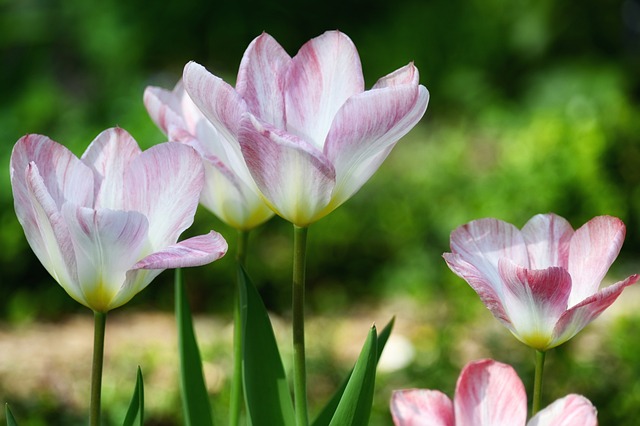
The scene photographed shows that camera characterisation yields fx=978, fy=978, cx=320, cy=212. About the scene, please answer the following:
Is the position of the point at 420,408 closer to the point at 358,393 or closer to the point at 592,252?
the point at 358,393

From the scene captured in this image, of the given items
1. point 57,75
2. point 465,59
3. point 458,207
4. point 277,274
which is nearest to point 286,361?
point 277,274

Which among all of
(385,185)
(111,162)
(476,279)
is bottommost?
(476,279)

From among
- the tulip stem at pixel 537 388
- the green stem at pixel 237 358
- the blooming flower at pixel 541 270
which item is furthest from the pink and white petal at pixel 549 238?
the green stem at pixel 237 358

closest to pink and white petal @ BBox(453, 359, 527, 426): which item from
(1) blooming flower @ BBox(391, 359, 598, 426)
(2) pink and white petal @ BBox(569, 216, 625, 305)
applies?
(1) blooming flower @ BBox(391, 359, 598, 426)

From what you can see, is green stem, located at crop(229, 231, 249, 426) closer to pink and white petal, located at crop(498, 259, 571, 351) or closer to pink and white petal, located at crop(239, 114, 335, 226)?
pink and white petal, located at crop(239, 114, 335, 226)

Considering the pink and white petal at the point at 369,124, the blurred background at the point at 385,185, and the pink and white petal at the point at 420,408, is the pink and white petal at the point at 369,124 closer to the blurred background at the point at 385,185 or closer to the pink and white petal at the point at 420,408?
the pink and white petal at the point at 420,408

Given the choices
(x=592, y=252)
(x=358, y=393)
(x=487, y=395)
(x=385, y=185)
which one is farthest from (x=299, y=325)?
(x=385, y=185)
